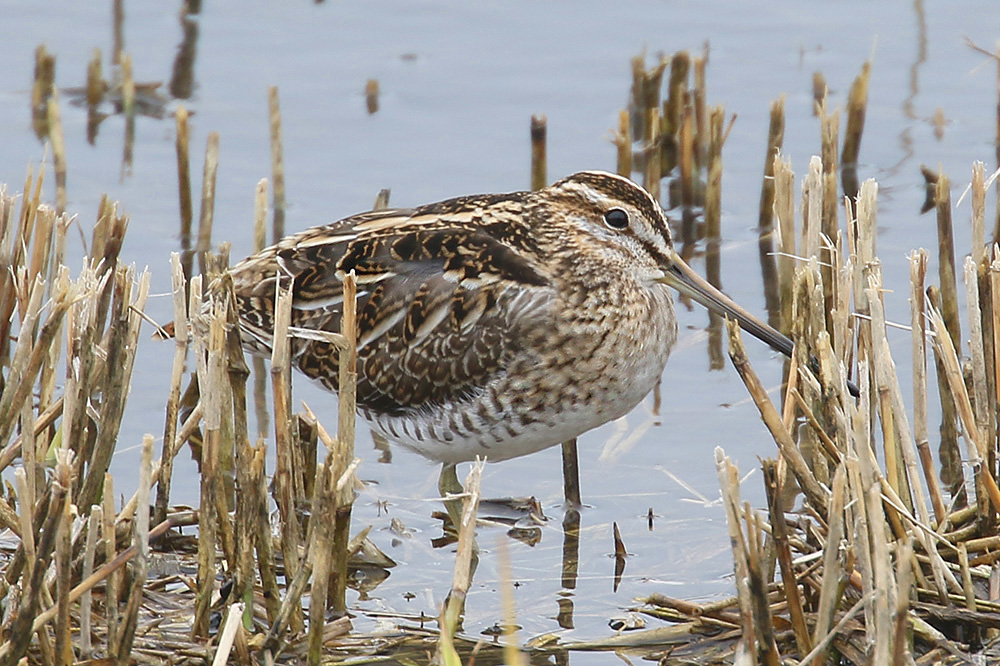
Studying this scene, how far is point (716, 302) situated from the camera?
17.7 ft

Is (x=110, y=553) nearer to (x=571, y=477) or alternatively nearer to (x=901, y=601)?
(x=901, y=601)

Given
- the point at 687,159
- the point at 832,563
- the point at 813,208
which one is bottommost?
the point at 832,563

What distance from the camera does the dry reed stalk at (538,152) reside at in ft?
23.9

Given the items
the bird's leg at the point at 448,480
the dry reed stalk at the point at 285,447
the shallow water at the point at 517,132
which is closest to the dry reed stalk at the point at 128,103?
the shallow water at the point at 517,132

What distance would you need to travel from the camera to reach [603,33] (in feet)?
32.4

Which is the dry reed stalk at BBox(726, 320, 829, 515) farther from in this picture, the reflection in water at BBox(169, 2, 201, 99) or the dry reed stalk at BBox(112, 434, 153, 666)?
the reflection in water at BBox(169, 2, 201, 99)

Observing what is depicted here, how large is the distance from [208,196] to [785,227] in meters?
2.65

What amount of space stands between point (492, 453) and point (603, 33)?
16.8 feet

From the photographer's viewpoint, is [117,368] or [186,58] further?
[186,58]

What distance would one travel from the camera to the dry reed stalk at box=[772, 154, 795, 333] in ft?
18.2

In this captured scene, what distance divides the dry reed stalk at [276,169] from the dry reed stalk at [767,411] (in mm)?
4184

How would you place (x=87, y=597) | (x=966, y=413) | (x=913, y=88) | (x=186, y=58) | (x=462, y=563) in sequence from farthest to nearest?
1. (x=186, y=58)
2. (x=913, y=88)
3. (x=966, y=413)
4. (x=87, y=597)
5. (x=462, y=563)

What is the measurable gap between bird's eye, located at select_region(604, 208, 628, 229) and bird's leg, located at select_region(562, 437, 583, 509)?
764 mm

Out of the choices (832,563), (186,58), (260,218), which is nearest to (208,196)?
(260,218)
